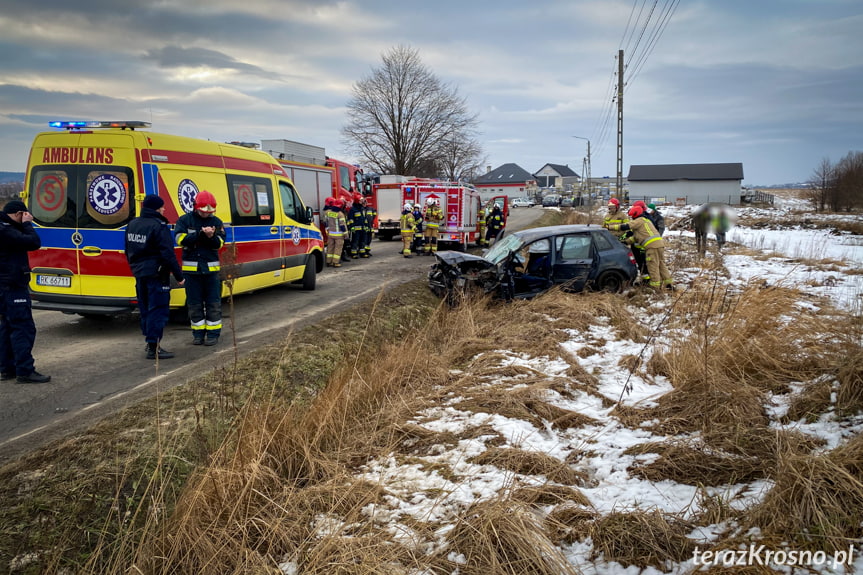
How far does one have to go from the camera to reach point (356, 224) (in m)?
14.9

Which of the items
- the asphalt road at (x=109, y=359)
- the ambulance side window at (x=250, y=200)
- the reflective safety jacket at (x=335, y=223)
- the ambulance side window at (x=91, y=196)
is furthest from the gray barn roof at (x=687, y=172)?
the ambulance side window at (x=91, y=196)

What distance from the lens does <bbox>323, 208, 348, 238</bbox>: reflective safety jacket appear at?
1355 centimetres

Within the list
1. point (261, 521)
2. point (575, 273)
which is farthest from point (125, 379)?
point (575, 273)

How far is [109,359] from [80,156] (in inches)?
103

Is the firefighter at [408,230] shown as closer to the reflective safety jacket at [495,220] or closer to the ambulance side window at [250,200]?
the reflective safety jacket at [495,220]

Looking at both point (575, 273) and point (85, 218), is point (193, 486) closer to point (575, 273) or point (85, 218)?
point (85, 218)

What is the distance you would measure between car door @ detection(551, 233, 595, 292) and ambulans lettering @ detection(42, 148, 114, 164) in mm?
6774

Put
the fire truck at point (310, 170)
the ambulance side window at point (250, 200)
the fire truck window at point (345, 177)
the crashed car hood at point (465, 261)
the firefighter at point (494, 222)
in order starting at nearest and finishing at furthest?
the ambulance side window at point (250, 200) → the crashed car hood at point (465, 261) → the fire truck at point (310, 170) → the firefighter at point (494, 222) → the fire truck window at point (345, 177)

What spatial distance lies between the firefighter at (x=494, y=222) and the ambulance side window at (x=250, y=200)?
407 inches

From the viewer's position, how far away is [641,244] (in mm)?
10023

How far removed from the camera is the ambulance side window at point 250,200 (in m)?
7.97

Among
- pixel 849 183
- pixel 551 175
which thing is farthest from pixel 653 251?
pixel 551 175

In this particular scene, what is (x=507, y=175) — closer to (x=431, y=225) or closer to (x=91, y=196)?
(x=431, y=225)

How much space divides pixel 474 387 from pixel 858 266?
1129 centimetres
